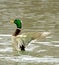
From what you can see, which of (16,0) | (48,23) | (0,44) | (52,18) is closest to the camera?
(0,44)

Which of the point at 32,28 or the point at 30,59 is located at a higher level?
the point at 30,59

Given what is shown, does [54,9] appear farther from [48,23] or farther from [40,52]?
[40,52]

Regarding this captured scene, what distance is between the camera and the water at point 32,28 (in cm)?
944

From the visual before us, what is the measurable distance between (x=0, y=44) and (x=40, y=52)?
113 centimetres

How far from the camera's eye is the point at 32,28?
12914 millimetres

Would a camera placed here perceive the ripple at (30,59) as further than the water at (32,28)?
No

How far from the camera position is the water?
9438 mm

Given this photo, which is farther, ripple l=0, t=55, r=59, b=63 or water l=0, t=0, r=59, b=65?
water l=0, t=0, r=59, b=65

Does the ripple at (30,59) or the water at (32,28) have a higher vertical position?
the ripple at (30,59)

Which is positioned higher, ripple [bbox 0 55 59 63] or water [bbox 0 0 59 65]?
ripple [bbox 0 55 59 63]

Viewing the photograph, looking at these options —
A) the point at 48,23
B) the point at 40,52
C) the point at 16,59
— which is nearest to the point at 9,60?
the point at 16,59

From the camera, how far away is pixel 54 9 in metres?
16.5

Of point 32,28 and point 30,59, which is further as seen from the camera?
point 32,28

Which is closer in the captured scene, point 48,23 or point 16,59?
point 16,59
